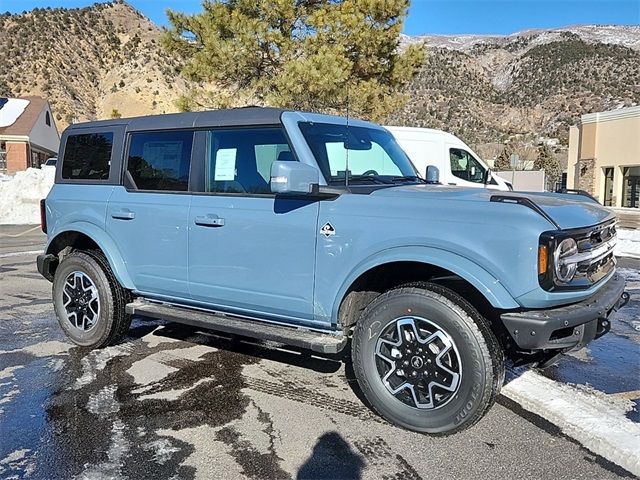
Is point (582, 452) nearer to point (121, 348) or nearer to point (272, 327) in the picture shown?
point (272, 327)

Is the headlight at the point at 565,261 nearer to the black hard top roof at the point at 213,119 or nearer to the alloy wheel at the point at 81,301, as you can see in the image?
the black hard top roof at the point at 213,119

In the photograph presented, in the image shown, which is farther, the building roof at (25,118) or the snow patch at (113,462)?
the building roof at (25,118)

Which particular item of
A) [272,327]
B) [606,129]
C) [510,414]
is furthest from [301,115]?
[606,129]

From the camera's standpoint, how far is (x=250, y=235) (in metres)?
4.30

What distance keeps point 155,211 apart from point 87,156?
1.27 meters

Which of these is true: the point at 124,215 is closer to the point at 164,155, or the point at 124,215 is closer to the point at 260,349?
the point at 164,155

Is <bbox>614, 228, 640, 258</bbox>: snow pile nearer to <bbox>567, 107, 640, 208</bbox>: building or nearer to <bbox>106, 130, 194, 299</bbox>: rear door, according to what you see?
<bbox>106, 130, 194, 299</bbox>: rear door

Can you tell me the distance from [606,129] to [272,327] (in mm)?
40793

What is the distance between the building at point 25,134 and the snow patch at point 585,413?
3809cm

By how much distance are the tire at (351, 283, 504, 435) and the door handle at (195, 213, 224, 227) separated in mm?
1367

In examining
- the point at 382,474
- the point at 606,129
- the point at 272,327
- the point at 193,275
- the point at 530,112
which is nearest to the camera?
the point at 382,474

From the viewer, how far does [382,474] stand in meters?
3.20

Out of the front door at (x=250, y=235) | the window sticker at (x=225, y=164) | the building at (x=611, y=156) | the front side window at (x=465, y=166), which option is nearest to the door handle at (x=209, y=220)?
the front door at (x=250, y=235)

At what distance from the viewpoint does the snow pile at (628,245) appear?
13008 mm
